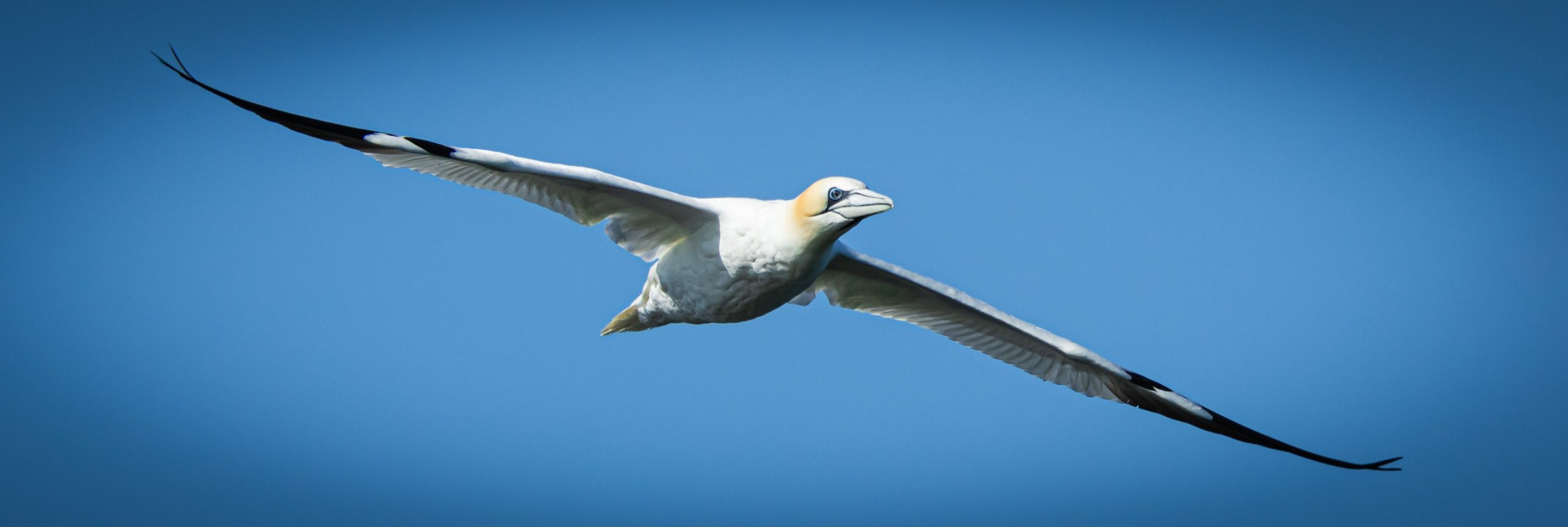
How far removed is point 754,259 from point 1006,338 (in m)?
3.99

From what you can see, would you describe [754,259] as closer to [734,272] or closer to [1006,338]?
[734,272]

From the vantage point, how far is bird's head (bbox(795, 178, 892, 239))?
40.0 feet

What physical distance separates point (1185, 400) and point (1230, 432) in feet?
2.29

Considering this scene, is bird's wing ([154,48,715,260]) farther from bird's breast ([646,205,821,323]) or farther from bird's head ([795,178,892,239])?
bird's head ([795,178,892,239])

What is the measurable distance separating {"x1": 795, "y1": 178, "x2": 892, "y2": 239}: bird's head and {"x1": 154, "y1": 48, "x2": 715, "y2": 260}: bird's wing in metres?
1.19

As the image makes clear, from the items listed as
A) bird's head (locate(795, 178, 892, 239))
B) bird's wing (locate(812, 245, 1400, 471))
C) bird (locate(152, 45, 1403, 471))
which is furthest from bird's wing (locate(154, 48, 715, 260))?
bird's wing (locate(812, 245, 1400, 471))

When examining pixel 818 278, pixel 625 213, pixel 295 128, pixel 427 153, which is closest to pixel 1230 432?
pixel 818 278

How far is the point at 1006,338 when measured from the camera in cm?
1563

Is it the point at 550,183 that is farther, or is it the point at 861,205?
the point at 550,183

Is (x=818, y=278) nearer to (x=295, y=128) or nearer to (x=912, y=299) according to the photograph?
(x=912, y=299)

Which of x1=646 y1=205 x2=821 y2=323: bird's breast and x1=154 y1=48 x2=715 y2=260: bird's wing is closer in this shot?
x1=154 y1=48 x2=715 y2=260: bird's wing

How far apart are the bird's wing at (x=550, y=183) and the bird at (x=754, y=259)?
12mm

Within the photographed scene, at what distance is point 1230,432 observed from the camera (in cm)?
1589

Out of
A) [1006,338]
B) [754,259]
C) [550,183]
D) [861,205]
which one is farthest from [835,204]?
[1006,338]
